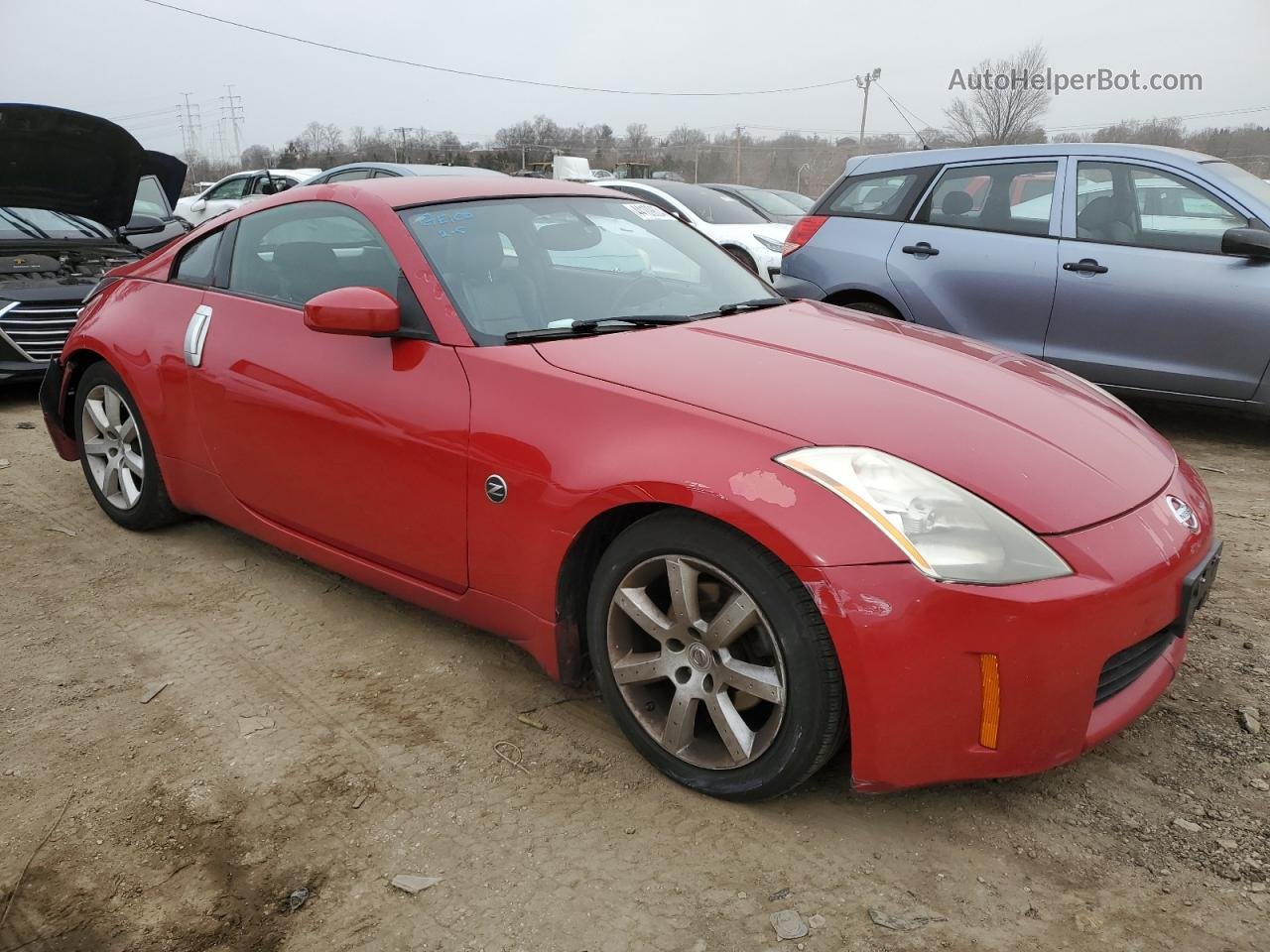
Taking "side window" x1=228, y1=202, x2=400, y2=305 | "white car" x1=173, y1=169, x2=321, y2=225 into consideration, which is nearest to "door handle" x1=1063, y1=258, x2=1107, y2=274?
"side window" x1=228, y1=202, x2=400, y2=305

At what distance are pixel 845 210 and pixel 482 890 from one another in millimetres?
5029

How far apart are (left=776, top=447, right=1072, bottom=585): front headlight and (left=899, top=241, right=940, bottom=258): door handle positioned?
3840mm

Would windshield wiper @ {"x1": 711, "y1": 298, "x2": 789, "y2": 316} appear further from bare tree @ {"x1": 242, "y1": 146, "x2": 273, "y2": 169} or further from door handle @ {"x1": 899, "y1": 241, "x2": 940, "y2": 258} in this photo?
bare tree @ {"x1": 242, "y1": 146, "x2": 273, "y2": 169}

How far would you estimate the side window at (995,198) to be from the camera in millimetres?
5320

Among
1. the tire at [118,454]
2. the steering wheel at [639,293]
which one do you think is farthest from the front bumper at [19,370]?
the steering wheel at [639,293]

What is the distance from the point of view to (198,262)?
142 inches

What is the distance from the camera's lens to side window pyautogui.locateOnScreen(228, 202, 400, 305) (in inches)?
116

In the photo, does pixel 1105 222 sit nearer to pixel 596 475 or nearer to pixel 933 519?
pixel 933 519

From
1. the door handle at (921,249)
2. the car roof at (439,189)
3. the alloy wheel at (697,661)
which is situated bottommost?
the alloy wheel at (697,661)

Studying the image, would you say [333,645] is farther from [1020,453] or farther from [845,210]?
[845,210]

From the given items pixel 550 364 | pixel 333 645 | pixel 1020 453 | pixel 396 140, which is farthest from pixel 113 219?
pixel 396 140

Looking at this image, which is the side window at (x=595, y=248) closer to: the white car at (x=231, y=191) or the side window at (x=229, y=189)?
the white car at (x=231, y=191)

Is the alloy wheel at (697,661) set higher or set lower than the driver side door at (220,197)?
lower

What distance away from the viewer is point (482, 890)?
6.47 feet
